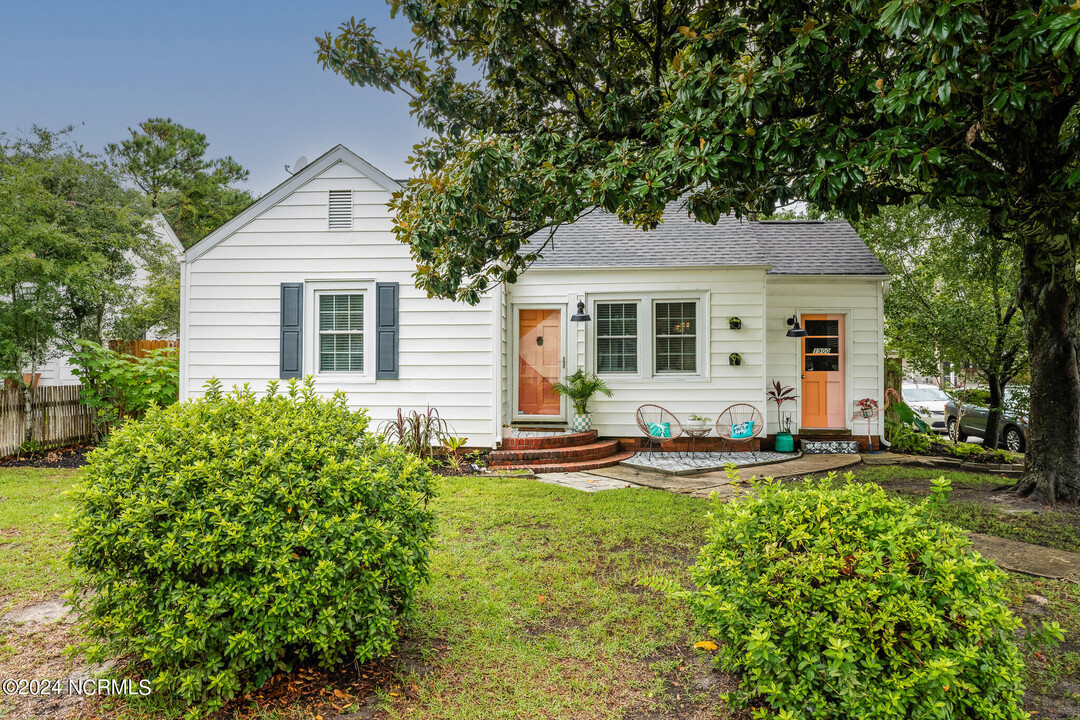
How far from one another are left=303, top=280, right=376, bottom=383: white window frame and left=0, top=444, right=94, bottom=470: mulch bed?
3.39m

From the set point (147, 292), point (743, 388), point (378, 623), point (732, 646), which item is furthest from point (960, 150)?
point (147, 292)

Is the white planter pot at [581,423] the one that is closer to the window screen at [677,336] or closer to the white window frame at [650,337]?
the white window frame at [650,337]

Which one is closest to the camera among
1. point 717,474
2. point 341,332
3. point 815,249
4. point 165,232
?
point 717,474

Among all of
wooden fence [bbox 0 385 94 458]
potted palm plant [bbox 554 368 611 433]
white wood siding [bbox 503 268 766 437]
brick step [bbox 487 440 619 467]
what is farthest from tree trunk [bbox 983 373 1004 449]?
wooden fence [bbox 0 385 94 458]

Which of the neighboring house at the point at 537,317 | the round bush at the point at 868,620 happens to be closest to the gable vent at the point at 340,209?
the neighboring house at the point at 537,317

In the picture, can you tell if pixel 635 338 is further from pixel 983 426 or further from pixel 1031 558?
pixel 983 426

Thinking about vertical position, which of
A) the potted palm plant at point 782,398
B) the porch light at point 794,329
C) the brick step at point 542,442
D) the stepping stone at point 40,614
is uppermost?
the porch light at point 794,329

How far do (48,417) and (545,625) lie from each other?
1013 centimetres

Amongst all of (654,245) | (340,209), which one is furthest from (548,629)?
(654,245)

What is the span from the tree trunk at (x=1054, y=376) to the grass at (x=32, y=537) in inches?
319

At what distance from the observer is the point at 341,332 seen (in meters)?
8.75

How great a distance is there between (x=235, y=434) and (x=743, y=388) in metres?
8.57

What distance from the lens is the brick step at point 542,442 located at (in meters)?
8.62

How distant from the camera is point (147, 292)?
53.0 ft
